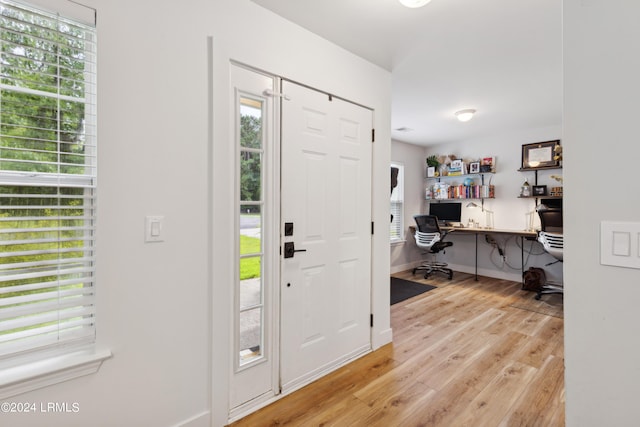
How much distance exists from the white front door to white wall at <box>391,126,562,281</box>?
3.30m

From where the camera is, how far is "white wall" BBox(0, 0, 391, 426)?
4.33 ft

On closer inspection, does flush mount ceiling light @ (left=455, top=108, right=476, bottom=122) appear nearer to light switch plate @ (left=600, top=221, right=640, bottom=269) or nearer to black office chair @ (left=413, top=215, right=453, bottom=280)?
black office chair @ (left=413, top=215, right=453, bottom=280)

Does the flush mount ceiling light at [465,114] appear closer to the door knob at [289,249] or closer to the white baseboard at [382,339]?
the white baseboard at [382,339]

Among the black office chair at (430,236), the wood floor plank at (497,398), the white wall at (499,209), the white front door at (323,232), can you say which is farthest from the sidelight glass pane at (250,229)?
the white wall at (499,209)

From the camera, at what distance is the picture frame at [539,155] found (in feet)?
14.8

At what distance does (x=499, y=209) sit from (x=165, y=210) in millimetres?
5317

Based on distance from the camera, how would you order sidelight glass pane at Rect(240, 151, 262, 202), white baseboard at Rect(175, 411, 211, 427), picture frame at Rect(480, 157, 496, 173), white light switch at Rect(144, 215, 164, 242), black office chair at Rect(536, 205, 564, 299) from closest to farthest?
white light switch at Rect(144, 215, 164, 242) → white baseboard at Rect(175, 411, 211, 427) → sidelight glass pane at Rect(240, 151, 262, 202) → black office chair at Rect(536, 205, 564, 299) → picture frame at Rect(480, 157, 496, 173)

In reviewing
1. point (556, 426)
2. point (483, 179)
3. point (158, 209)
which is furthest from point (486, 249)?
point (158, 209)

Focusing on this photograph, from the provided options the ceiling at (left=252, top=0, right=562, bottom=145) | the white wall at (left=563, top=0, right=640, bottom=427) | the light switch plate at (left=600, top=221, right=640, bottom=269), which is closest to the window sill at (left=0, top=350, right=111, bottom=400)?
the white wall at (left=563, top=0, right=640, bottom=427)

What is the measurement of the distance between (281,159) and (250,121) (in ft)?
0.98

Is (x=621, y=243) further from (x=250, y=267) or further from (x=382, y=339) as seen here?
(x=382, y=339)

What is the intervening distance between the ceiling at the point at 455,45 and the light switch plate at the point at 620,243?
168 centimetres

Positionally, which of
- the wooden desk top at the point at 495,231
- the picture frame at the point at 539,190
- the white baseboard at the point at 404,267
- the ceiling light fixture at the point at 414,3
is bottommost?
the white baseboard at the point at 404,267

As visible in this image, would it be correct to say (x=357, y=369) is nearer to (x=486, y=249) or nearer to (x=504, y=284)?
(x=504, y=284)
